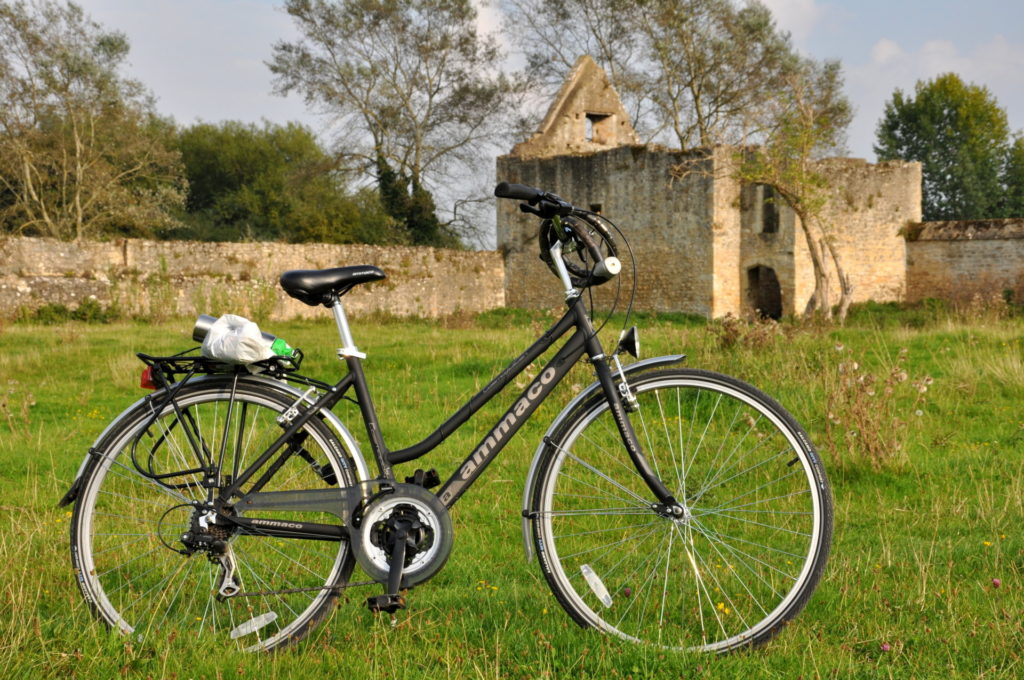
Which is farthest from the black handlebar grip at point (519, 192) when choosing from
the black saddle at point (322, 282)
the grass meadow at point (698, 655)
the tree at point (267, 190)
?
the tree at point (267, 190)

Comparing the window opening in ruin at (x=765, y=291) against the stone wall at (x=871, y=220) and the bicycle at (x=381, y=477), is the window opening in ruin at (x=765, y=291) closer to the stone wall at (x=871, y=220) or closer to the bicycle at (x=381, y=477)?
the stone wall at (x=871, y=220)

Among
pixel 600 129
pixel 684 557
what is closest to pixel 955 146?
pixel 600 129

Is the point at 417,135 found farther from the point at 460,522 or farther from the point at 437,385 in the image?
the point at 460,522

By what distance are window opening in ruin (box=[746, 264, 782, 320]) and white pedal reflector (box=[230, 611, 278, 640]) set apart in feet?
70.5

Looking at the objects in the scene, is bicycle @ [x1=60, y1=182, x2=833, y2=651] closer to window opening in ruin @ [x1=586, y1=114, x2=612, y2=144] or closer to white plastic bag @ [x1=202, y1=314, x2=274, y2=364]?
white plastic bag @ [x1=202, y1=314, x2=274, y2=364]

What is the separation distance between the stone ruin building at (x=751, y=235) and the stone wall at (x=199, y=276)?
3.57 metres

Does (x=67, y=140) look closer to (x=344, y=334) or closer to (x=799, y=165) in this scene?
(x=799, y=165)

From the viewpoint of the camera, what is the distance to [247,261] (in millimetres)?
20906

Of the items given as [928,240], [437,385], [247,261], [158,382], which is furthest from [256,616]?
[928,240]

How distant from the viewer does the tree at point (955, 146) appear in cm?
4050

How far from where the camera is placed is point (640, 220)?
23922 mm

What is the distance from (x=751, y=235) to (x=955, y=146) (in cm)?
2391

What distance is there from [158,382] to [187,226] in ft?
112

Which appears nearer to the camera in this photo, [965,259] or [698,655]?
[698,655]
